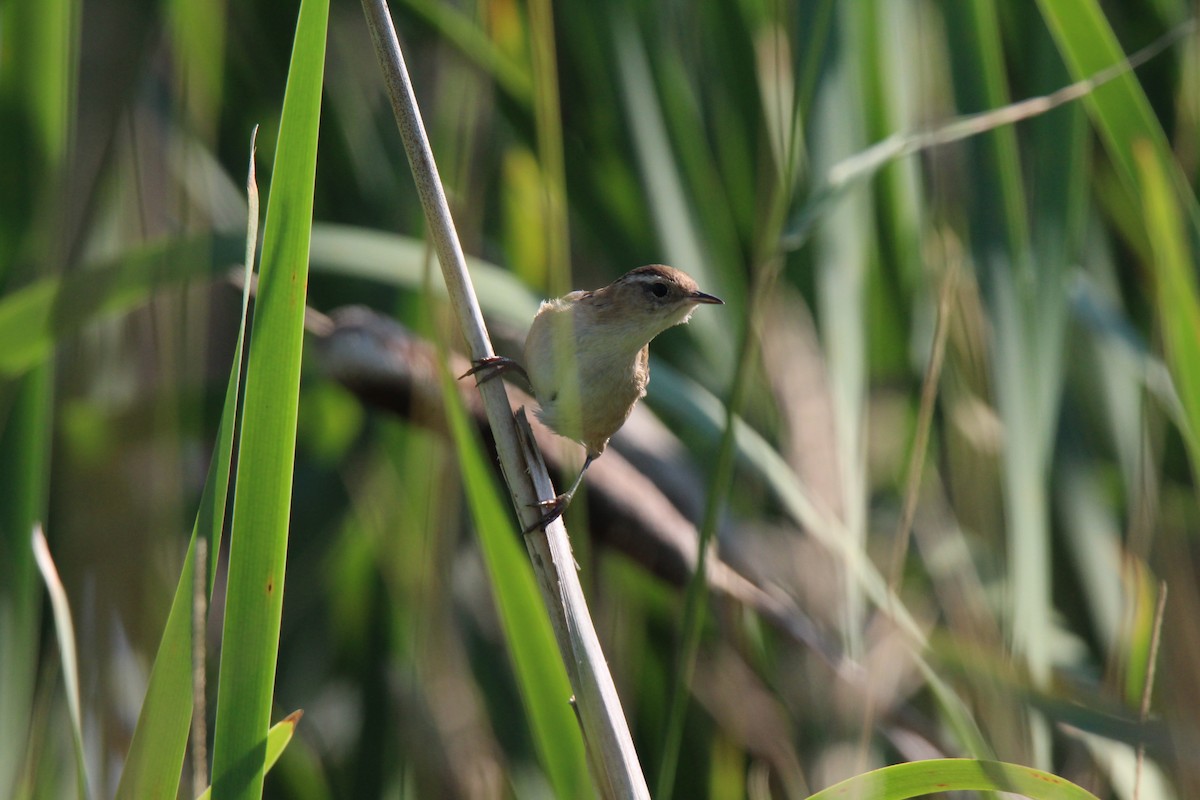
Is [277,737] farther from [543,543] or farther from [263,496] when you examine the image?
[543,543]

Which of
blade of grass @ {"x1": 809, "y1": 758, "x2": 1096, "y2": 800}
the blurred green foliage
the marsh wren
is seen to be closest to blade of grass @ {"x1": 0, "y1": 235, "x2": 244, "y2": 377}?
the blurred green foliage

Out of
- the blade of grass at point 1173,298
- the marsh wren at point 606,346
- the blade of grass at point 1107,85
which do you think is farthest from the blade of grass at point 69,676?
the blade of grass at point 1107,85

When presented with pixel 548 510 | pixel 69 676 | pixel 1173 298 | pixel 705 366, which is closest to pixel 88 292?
pixel 69 676

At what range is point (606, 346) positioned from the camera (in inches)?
76.4

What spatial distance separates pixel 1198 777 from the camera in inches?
47.3

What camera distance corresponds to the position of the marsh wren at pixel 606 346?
176 cm

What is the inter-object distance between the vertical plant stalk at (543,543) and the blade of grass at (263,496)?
0.17 m

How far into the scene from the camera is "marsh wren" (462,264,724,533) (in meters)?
1.76

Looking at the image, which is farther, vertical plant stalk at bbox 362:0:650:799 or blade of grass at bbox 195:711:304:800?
vertical plant stalk at bbox 362:0:650:799

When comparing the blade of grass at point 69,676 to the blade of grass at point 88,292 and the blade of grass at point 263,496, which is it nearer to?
the blade of grass at point 263,496

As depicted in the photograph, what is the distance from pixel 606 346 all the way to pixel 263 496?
3.38ft

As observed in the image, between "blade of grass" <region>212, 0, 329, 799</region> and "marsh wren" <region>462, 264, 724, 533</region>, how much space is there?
27.2 inches

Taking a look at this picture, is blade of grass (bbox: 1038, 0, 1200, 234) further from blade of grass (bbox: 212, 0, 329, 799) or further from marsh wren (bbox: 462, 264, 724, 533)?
blade of grass (bbox: 212, 0, 329, 799)

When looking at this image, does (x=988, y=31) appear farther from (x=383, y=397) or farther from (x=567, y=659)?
(x=567, y=659)
